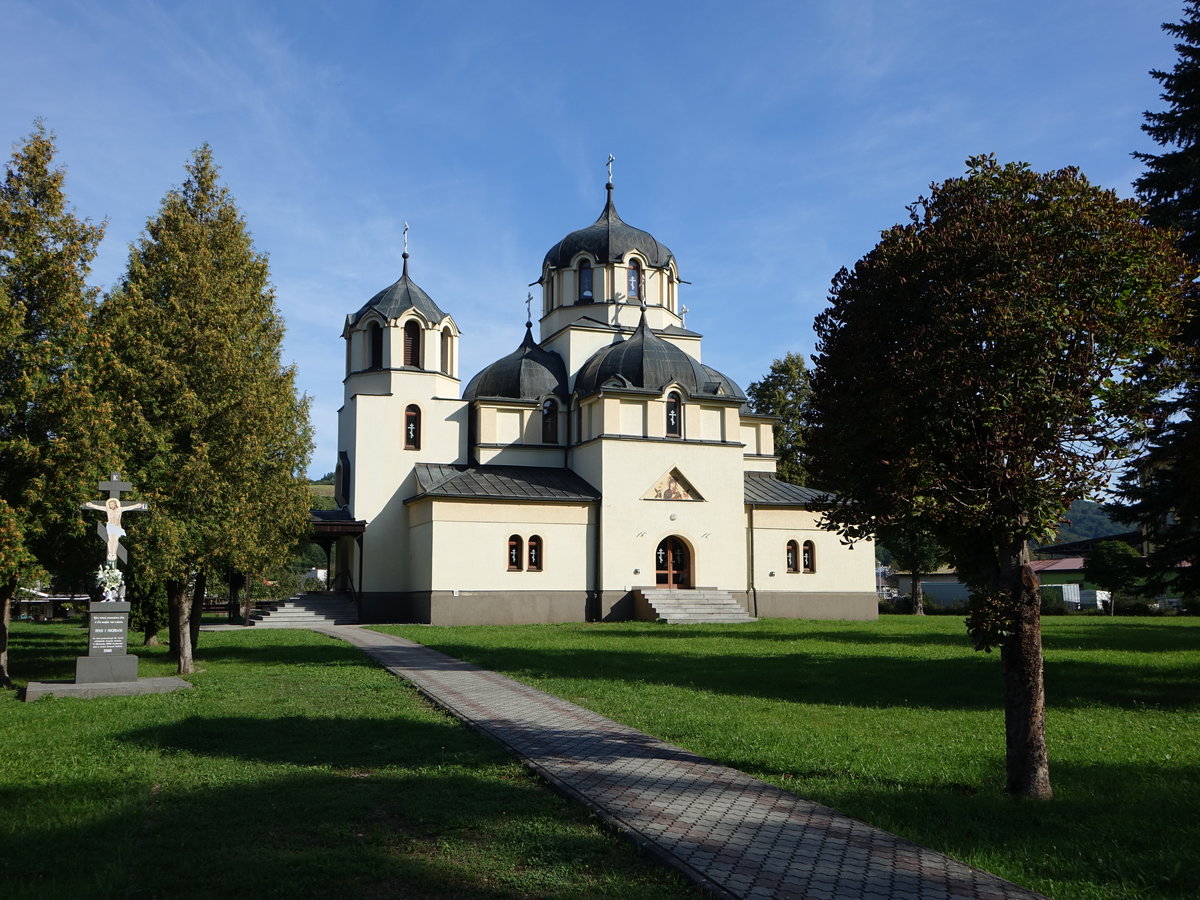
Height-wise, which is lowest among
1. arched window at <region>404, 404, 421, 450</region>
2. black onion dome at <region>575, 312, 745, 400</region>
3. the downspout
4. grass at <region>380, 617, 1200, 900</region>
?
grass at <region>380, 617, 1200, 900</region>

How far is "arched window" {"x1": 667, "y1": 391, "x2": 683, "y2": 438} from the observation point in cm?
3453

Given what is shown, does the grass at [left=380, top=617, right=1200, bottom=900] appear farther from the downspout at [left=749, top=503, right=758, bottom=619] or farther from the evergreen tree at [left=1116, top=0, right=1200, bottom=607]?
the downspout at [left=749, top=503, right=758, bottom=619]

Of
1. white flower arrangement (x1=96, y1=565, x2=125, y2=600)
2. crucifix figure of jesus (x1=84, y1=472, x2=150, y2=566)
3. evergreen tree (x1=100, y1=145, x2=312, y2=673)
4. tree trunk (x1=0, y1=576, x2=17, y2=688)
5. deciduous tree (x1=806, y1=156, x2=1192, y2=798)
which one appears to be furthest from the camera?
evergreen tree (x1=100, y1=145, x2=312, y2=673)

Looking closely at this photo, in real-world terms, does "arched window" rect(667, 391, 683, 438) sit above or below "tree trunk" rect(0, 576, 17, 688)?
above

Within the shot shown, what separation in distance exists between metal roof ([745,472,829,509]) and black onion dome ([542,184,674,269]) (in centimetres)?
955

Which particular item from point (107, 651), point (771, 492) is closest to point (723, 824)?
point (107, 651)

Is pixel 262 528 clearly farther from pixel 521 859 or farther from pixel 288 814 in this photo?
pixel 521 859

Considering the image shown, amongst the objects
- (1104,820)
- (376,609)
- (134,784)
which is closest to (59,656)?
(376,609)

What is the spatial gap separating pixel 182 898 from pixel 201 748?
501 centimetres

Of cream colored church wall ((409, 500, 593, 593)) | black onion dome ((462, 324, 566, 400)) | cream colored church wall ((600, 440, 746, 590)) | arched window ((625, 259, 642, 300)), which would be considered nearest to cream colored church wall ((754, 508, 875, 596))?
cream colored church wall ((600, 440, 746, 590))

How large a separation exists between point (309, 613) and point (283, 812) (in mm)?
27797

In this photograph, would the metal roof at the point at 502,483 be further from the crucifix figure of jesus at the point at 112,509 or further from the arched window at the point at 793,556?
the crucifix figure of jesus at the point at 112,509

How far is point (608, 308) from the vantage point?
39.0 m

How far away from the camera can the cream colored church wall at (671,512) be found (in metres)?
33.5
